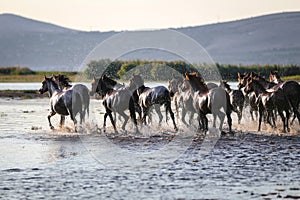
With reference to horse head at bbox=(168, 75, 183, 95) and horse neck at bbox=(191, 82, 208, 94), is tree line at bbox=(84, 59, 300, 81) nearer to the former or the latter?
horse head at bbox=(168, 75, 183, 95)

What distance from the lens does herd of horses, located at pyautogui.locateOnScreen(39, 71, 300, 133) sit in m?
21.7

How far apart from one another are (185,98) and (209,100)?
3246mm

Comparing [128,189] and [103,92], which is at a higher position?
[103,92]

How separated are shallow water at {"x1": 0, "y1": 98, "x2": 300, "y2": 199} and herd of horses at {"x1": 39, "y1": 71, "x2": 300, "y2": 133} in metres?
0.58

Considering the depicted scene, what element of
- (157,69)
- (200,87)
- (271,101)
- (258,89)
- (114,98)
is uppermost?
(157,69)

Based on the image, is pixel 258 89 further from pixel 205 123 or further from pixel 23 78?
pixel 23 78

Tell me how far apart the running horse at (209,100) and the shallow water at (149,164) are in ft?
2.20

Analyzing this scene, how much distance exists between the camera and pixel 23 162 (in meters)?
16.1

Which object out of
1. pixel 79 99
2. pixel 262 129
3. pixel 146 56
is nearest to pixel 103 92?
pixel 79 99

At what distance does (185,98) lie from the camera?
958 inches

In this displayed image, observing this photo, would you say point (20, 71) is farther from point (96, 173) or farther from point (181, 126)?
point (96, 173)

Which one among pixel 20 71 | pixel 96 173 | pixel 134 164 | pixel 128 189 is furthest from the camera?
pixel 20 71

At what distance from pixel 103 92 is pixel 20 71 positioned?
62.1m

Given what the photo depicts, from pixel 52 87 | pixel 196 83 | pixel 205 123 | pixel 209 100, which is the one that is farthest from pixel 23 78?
pixel 209 100
